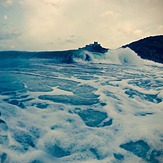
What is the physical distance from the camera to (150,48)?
29875 millimetres

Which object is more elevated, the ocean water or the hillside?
the hillside

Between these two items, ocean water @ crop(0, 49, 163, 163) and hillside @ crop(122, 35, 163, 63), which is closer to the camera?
ocean water @ crop(0, 49, 163, 163)

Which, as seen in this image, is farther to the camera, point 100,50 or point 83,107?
point 100,50

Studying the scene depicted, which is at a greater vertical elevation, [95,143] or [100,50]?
[100,50]

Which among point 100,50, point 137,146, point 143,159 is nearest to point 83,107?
point 137,146

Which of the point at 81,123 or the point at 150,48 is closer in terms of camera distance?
the point at 81,123

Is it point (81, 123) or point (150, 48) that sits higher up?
point (150, 48)

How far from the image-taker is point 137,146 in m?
4.91

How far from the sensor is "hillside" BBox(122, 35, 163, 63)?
88.1 ft

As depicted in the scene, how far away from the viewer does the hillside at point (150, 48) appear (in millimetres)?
26847

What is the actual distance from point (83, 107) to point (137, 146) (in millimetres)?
2666

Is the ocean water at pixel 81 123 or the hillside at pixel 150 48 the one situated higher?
the hillside at pixel 150 48

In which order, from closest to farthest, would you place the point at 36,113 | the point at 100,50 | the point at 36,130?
the point at 36,130, the point at 36,113, the point at 100,50

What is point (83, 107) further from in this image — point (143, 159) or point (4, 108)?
point (143, 159)
